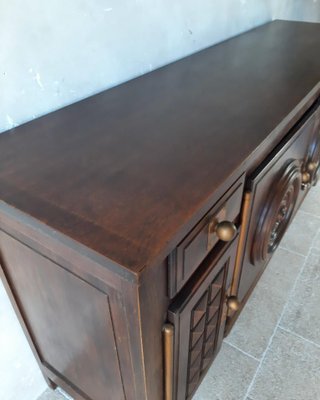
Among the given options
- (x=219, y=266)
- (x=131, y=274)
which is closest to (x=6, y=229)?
(x=131, y=274)

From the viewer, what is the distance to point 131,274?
0.44m

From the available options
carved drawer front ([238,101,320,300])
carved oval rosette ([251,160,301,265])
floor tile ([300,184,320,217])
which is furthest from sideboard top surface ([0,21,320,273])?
floor tile ([300,184,320,217])

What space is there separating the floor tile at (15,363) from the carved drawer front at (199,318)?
0.45m

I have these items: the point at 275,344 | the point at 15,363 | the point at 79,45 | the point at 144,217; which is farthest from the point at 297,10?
the point at 15,363

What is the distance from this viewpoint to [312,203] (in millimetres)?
1902

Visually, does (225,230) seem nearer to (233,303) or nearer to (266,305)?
(233,303)

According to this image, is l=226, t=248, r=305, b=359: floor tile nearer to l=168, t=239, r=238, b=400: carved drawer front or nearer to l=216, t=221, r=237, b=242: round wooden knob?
l=168, t=239, r=238, b=400: carved drawer front

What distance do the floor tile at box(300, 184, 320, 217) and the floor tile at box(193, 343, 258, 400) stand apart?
0.95 m

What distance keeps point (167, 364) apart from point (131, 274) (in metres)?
0.32

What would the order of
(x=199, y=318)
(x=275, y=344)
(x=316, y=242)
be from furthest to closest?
1. (x=316, y=242)
2. (x=275, y=344)
3. (x=199, y=318)

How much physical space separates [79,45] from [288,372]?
117 cm

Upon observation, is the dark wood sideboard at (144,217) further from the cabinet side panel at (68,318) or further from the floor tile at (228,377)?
the floor tile at (228,377)

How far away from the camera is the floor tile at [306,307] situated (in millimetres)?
1285

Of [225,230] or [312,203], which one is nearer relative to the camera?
[225,230]
